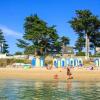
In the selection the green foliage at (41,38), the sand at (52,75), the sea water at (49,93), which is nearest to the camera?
the sea water at (49,93)

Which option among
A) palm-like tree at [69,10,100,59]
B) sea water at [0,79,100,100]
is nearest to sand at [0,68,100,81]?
sea water at [0,79,100,100]

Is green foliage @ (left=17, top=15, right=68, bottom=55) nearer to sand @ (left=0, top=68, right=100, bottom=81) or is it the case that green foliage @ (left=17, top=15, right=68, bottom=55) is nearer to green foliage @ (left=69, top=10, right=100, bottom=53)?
green foliage @ (left=69, top=10, right=100, bottom=53)

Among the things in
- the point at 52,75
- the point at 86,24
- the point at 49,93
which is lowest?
the point at 49,93

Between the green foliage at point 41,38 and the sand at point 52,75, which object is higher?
the green foliage at point 41,38

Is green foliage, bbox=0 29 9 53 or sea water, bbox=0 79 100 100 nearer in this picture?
sea water, bbox=0 79 100 100

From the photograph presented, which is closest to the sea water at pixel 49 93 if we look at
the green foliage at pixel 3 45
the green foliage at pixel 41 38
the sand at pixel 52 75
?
the sand at pixel 52 75

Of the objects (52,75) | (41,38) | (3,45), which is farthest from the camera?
(3,45)

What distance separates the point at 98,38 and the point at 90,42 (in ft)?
7.11

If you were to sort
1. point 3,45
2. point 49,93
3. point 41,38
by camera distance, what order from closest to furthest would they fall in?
point 49,93 < point 41,38 < point 3,45

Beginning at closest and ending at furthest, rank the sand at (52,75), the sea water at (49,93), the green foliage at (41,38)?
1. the sea water at (49,93)
2. the sand at (52,75)
3. the green foliage at (41,38)

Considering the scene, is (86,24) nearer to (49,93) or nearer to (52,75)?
(52,75)

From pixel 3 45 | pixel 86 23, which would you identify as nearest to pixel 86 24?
pixel 86 23

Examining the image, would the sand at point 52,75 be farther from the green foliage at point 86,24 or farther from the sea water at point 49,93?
the green foliage at point 86,24

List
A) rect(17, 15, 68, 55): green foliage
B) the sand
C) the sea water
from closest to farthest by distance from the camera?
the sea water → the sand → rect(17, 15, 68, 55): green foliage
